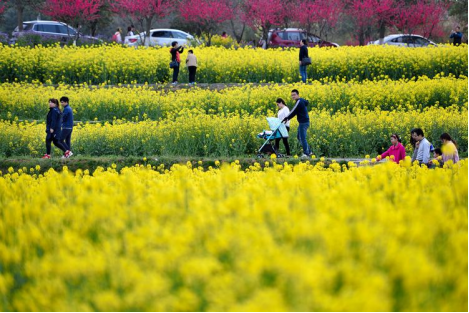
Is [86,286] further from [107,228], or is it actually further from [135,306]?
[107,228]

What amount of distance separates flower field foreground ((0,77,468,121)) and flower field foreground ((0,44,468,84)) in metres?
3.01

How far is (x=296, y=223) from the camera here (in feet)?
12.0

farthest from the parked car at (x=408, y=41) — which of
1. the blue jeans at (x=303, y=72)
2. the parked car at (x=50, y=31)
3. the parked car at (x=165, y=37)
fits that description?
the parked car at (x=50, y=31)

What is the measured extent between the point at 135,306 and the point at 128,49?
22.7 metres

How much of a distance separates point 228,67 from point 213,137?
8.84 m

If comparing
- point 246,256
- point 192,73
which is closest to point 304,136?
point 192,73

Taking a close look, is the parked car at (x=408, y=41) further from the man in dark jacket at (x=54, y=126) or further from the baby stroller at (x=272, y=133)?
the man in dark jacket at (x=54, y=126)

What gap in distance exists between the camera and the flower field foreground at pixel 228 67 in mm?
22828

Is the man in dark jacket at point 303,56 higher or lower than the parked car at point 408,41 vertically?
lower

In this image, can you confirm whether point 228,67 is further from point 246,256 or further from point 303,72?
point 246,256

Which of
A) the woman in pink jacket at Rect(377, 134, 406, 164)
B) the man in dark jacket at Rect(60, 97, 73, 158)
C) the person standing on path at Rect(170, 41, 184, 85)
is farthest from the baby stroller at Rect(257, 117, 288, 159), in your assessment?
the person standing on path at Rect(170, 41, 184, 85)

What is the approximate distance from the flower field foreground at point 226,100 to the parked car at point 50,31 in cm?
1057

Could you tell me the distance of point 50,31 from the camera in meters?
32.4

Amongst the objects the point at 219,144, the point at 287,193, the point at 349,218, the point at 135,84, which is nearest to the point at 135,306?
the point at 349,218
